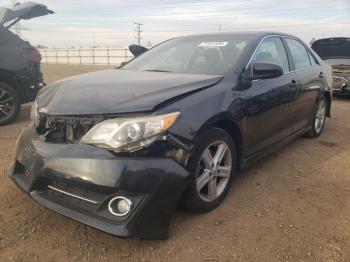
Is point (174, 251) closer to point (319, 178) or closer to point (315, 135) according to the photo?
point (319, 178)

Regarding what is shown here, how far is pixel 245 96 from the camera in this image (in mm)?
3512

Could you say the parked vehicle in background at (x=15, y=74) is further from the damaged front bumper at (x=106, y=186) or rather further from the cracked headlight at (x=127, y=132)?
the cracked headlight at (x=127, y=132)

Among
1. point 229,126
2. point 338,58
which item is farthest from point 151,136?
point 338,58

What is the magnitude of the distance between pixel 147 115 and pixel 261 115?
60.6 inches

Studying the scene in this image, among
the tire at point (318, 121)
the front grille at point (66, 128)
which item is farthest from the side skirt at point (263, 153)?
the front grille at point (66, 128)

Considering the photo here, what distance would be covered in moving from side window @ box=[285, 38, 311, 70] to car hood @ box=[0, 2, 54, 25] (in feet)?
18.5

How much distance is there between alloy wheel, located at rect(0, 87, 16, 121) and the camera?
6.36 metres

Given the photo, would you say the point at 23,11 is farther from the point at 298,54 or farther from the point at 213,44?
the point at 298,54

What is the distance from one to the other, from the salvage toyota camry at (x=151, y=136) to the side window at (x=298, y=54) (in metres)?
0.88

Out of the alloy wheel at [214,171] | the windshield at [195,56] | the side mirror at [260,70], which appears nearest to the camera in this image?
the alloy wheel at [214,171]

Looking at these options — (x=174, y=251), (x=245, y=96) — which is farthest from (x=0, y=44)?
(x=174, y=251)

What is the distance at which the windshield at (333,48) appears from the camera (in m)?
9.91

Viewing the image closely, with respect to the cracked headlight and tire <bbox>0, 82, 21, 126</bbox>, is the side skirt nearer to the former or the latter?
the cracked headlight

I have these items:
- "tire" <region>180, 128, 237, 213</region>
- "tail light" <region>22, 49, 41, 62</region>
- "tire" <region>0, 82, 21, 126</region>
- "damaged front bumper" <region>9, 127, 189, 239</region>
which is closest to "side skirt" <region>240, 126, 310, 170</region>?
"tire" <region>180, 128, 237, 213</region>
